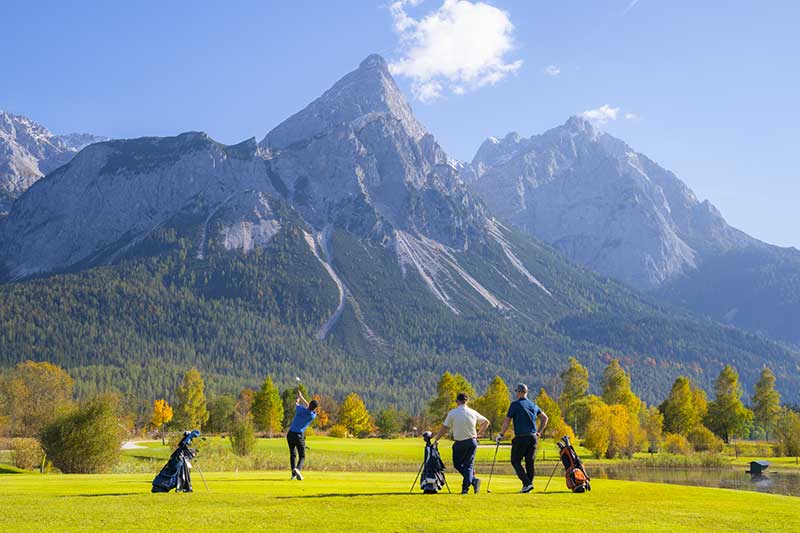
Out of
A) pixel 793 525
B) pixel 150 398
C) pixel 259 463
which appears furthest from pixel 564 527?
pixel 150 398

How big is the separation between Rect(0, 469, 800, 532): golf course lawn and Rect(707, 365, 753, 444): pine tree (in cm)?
10142

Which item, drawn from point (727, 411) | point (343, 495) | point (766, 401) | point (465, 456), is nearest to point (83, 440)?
point (343, 495)

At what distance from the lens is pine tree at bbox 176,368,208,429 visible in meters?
126

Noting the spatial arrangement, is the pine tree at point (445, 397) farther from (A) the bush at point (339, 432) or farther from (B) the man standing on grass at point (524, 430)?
(B) the man standing on grass at point (524, 430)

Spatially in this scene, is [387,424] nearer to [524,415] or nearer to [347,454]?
[347,454]

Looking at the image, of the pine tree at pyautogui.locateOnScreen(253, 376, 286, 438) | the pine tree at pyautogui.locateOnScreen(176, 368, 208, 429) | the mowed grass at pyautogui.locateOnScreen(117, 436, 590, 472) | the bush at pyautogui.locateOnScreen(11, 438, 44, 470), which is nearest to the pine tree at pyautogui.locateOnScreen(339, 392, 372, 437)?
the pine tree at pyautogui.locateOnScreen(253, 376, 286, 438)

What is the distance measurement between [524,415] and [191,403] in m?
115

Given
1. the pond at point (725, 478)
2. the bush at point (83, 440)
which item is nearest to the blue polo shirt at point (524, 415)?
the pond at point (725, 478)

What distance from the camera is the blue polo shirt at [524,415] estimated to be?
22438 mm

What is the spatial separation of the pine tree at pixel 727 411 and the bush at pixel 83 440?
99256 mm

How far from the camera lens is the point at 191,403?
418ft

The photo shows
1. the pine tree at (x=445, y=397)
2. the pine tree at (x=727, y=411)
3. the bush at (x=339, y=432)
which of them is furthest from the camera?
the bush at (x=339, y=432)

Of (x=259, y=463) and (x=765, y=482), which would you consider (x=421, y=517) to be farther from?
(x=765, y=482)

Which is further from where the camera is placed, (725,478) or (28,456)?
(725,478)
